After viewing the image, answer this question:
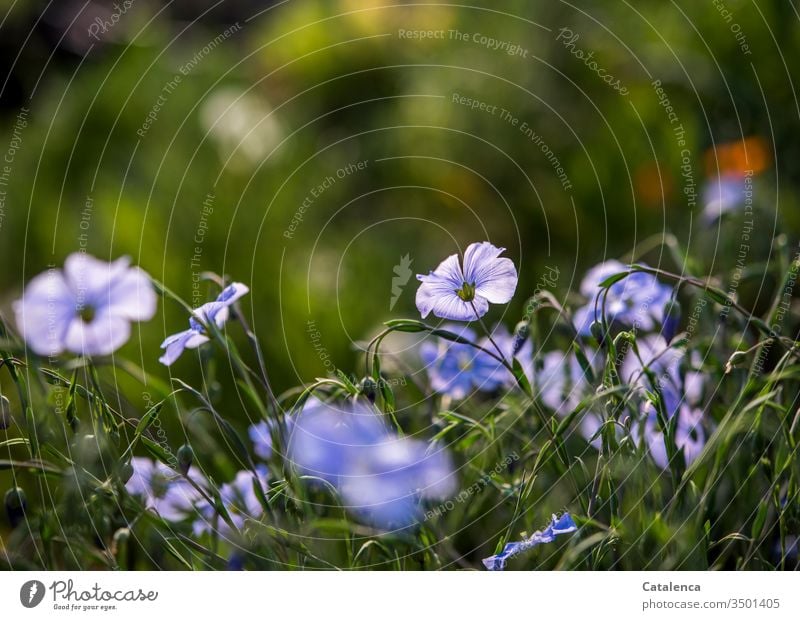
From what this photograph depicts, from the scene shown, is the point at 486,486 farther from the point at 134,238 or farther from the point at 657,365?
the point at 134,238

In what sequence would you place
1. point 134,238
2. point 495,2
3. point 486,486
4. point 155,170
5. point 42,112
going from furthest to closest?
point 42,112, point 495,2, point 155,170, point 134,238, point 486,486

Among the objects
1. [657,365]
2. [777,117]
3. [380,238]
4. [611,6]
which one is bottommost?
[657,365]

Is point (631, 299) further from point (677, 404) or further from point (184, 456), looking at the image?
point (184, 456)

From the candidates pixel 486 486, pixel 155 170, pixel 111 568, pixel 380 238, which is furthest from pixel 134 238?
pixel 486 486

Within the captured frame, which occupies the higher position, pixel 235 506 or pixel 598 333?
pixel 598 333

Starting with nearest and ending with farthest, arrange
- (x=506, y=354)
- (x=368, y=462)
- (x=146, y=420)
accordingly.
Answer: (x=146, y=420) → (x=368, y=462) → (x=506, y=354)

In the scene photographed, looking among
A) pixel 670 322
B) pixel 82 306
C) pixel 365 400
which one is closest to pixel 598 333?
pixel 670 322

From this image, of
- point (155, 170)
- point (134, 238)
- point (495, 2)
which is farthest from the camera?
point (495, 2)

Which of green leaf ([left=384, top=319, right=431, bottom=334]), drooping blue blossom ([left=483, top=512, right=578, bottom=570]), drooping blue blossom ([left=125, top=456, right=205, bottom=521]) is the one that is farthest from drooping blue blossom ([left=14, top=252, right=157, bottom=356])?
drooping blue blossom ([left=483, top=512, right=578, bottom=570])
